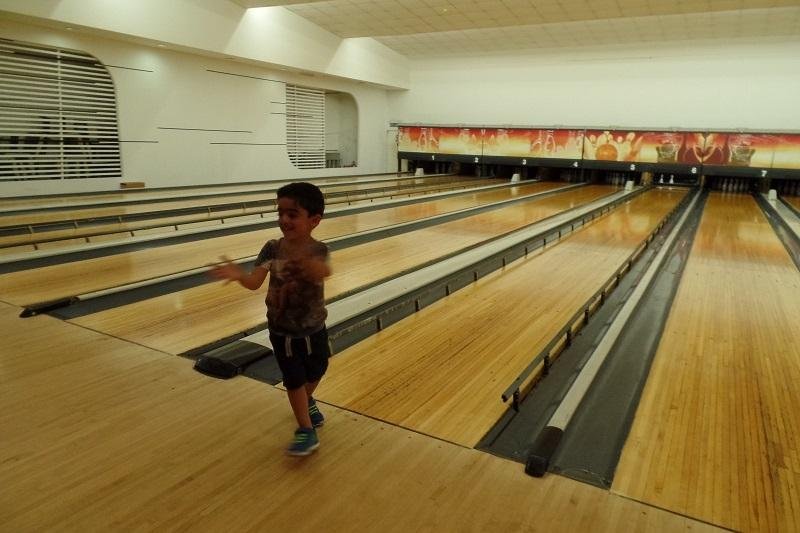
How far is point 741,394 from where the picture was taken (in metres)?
1.99

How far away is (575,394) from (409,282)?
156cm

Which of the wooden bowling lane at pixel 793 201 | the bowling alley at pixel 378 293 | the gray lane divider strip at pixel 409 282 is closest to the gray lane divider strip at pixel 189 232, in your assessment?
the bowling alley at pixel 378 293

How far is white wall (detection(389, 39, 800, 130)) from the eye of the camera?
9180mm

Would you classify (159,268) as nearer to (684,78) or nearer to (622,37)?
(622,37)

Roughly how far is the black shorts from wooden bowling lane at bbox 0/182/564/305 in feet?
6.81

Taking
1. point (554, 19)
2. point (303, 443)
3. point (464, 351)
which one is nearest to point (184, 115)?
point (554, 19)

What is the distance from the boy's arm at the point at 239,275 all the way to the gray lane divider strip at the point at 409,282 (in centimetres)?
86

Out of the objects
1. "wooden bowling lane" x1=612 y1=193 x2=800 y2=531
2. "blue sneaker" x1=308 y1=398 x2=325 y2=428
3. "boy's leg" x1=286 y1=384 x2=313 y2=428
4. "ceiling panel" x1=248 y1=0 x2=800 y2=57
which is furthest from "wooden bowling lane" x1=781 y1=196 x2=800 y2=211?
"boy's leg" x1=286 y1=384 x2=313 y2=428

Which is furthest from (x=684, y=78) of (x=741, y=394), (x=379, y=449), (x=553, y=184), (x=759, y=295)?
(x=379, y=449)

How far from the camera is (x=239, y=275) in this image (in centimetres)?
139

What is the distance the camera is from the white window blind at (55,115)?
6195 millimetres

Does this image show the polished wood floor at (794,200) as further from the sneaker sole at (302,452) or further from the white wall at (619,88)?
the sneaker sole at (302,452)

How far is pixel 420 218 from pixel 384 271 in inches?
92.5

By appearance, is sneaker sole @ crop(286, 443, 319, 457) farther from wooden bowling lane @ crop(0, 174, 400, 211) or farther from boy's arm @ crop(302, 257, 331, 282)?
wooden bowling lane @ crop(0, 174, 400, 211)
